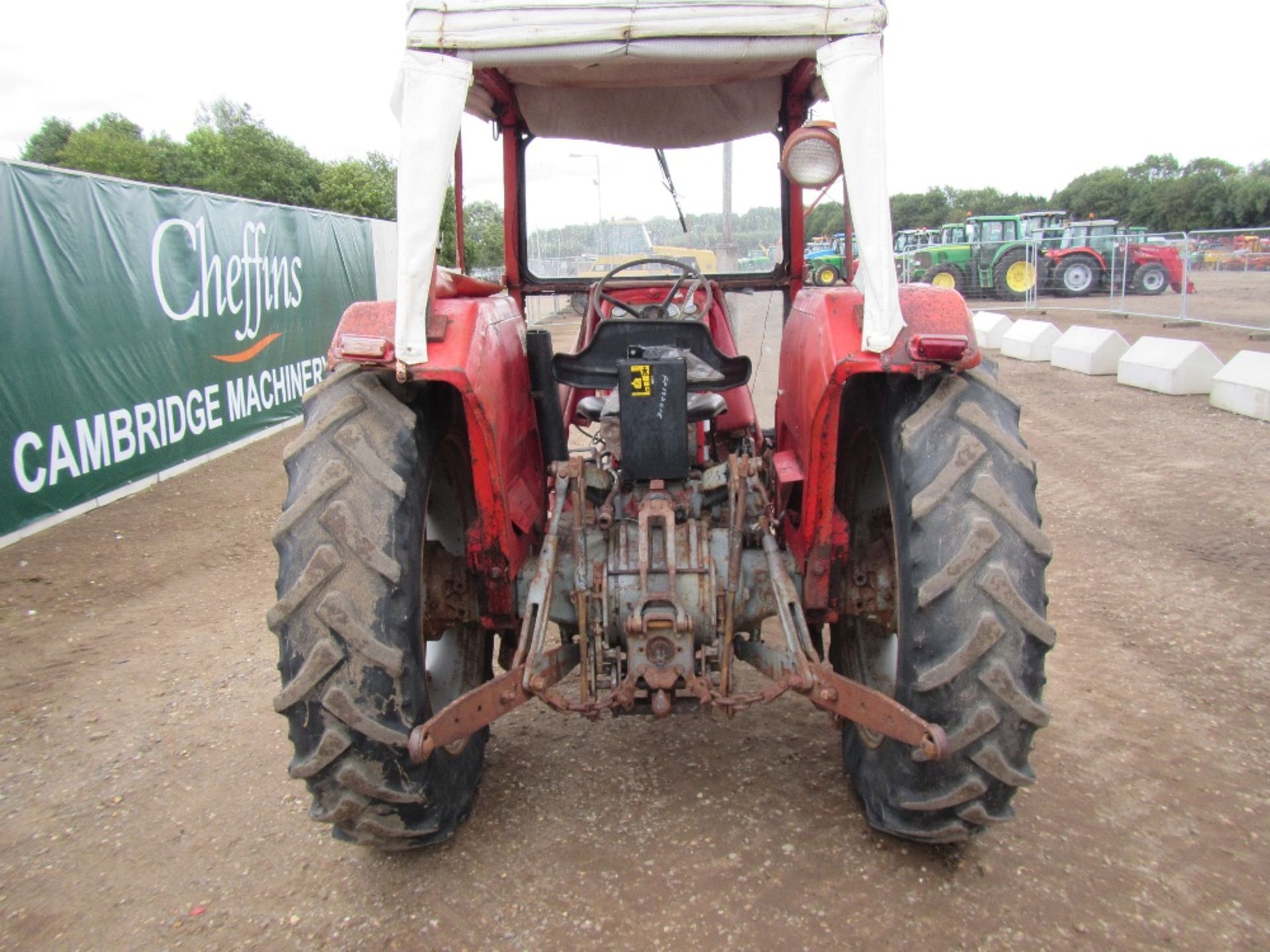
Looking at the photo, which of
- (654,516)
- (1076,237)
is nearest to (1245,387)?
(654,516)

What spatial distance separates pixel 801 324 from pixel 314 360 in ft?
33.0

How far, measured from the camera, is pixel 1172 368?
10.3 meters

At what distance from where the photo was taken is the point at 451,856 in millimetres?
2936

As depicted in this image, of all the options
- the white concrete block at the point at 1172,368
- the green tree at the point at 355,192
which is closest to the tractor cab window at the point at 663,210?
the white concrete block at the point at 1172,368

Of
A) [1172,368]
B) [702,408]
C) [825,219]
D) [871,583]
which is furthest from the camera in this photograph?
[1172,368]

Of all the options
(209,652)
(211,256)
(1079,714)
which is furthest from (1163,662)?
(211,256)

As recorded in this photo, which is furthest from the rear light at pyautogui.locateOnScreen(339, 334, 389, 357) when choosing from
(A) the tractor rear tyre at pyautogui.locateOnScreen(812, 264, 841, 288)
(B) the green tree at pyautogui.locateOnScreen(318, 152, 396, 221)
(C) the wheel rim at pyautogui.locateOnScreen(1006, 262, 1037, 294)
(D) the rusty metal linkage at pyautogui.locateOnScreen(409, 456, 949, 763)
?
(B) the green tree at pyautogui.locateOnScreen(318, 152, 396, 221)

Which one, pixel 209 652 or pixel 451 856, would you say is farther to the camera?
pixel 209 652

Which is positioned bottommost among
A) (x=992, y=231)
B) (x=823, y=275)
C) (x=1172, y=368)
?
(x=1172, y=368)

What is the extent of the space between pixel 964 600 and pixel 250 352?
9304mm

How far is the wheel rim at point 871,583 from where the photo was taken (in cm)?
297

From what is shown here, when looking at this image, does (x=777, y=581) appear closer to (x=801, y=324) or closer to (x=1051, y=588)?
(x=801, y=324)

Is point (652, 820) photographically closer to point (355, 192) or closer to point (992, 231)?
point (992, 231)

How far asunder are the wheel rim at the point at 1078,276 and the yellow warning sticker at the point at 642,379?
2388 centimetres
